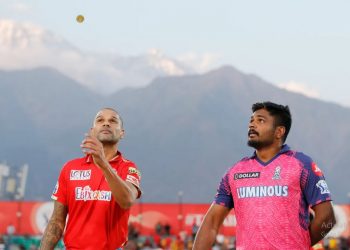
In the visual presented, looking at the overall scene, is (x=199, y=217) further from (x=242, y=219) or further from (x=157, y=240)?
(x=242, y=219)

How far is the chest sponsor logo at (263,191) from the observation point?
7125mm

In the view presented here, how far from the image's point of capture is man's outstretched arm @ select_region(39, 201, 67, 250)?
8125 millimetres

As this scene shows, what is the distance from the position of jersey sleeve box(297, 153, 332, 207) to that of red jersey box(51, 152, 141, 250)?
1.65m

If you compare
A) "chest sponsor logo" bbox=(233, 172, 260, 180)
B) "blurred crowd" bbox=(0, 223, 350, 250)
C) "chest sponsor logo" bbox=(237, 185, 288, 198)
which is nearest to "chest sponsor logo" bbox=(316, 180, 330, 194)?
"chest sponsor logo" bbox=(237, 185, 288, 198)

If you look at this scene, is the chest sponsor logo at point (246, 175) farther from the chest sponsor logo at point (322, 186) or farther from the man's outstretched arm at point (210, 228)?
the chest sponsor logo at point (322, 186)

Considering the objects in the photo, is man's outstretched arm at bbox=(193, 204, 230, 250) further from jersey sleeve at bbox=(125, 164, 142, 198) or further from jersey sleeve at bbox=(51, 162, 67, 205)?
jersey sleeve at bbox=(51, 162, 67, 205)

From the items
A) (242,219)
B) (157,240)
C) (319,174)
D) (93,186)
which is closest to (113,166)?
(93,186)

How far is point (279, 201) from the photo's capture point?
23.3ft

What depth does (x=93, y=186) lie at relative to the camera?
316 inches

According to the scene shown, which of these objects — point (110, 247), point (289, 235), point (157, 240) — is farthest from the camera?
point (157, 240)

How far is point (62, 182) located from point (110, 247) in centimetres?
82

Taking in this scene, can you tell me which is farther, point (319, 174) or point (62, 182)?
point (62, 182)

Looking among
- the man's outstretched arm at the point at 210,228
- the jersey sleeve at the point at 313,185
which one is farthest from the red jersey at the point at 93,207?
the jersey sleeve at the point at 313,185

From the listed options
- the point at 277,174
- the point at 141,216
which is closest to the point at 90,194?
the point at 277,174
